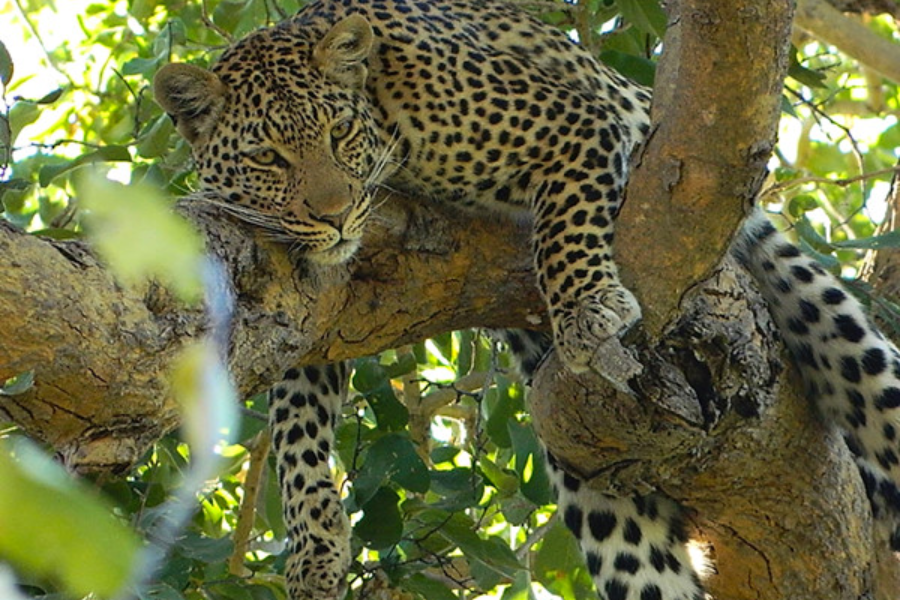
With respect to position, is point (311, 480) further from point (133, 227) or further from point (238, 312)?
point (133, 227)

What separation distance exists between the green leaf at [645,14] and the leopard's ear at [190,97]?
1341mm

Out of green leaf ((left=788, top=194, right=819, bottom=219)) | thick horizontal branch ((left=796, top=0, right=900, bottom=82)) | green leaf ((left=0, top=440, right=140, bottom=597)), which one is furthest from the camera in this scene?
thick horizontal branch ((left=796, top=0, right=900, bottom=82))

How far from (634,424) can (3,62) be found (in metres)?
1.75

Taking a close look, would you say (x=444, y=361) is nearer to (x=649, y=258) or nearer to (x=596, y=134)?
(x=596, y=134)

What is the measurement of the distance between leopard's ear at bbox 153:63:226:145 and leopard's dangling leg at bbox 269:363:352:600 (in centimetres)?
87

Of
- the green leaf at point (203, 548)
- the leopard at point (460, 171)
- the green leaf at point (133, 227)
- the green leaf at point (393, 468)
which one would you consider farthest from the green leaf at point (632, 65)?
the green leaf at point (133, 227)

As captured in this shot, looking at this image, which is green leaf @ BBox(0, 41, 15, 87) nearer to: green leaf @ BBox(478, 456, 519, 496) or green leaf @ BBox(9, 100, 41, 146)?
green leaf @ BBox(9, 100, 41, 146)

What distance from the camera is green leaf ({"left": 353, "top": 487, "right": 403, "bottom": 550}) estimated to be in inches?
144

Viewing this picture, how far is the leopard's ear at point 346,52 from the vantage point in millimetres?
3582

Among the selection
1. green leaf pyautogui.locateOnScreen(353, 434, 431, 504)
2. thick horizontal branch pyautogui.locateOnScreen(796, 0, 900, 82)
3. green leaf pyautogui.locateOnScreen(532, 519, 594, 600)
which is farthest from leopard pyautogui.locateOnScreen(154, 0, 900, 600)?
thick horizontal branch pyautogui.locateOnScreen(796, 0, 900, 82)

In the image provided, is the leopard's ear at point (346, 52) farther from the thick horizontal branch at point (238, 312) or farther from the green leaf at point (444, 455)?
the green leaf at point (444, 455)

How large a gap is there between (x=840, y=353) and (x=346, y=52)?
186cm

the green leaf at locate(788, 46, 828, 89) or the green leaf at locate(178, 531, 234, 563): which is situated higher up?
the green leaf at locate(788, 46, 828, 89)

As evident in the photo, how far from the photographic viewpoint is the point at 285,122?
3.57 metres
